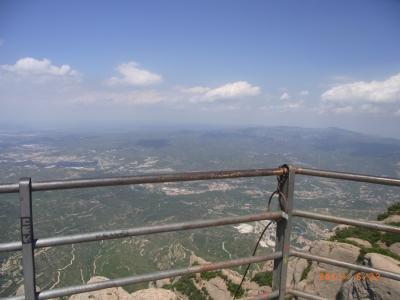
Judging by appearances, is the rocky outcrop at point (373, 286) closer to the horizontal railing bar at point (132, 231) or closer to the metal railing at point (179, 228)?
the metal railing at point (179, 228)

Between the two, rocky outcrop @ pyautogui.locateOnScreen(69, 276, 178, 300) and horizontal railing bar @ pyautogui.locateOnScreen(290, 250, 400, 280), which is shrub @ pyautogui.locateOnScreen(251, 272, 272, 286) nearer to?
rocky outcrop @ pyautogui.locateOnScreen(69, 276, 178, 300)

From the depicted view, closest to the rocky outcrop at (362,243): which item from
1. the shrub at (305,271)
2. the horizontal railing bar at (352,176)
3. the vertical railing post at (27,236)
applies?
the shrub at (305,271)

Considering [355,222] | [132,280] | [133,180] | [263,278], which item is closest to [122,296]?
[263,278]

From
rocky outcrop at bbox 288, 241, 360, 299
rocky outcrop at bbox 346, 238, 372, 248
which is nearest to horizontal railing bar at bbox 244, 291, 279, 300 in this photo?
rocky outcrop at bbox 288, 241, 360, 299

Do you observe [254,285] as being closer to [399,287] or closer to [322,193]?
[399,287]

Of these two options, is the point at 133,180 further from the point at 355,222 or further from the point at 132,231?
the point at 355,222
